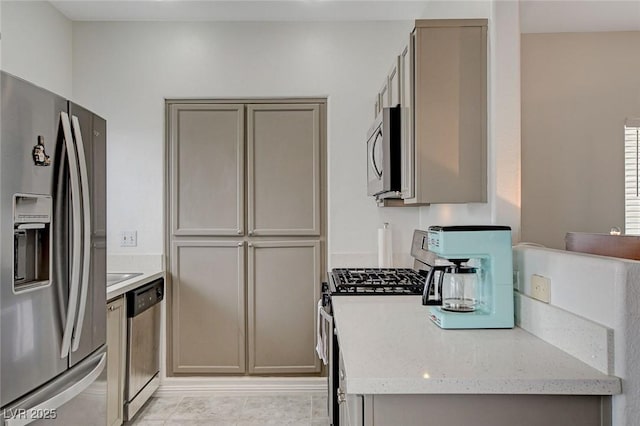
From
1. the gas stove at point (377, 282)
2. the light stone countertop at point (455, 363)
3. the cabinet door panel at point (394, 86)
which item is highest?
the cabinet door panel at point (394, 86)

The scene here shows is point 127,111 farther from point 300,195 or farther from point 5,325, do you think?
point 5,325

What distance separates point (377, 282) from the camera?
101 inches

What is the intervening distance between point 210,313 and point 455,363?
2430mm

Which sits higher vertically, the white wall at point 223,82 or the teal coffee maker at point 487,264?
the white wall at point 223,82

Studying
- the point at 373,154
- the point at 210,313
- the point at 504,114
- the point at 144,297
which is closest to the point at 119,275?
the point at 144,297

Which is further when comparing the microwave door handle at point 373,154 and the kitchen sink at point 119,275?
the kitchen sink at point 119,275

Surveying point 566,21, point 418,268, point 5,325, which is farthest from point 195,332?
point 566,21

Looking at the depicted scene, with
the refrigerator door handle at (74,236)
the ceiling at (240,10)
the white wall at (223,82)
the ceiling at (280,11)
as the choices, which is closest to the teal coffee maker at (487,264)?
the refrigerator door handle at (74,236)

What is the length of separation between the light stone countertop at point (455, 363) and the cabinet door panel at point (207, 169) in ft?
6.11

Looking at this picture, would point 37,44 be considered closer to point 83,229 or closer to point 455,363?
point 83,229

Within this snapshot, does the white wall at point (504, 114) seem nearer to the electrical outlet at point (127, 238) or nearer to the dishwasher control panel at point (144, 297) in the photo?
the dishwasher control panel at point (144, 297)

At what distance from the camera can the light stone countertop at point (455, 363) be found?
1156 mm

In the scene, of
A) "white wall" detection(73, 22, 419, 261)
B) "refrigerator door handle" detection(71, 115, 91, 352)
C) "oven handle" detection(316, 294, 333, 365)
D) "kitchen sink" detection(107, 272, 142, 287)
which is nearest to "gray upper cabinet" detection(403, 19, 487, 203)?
"oven handle" detection(316, 294, 333, 365)

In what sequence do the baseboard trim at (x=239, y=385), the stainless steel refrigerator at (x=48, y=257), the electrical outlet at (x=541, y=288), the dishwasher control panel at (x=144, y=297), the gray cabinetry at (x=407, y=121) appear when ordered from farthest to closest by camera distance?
the baseboard trim at (x=239, y=385)
the dishwasher control panel at (x=144, y=297)
the gray cabinetry at (x=407, y=121)
the electrical outlet at (x=541, y=288)
the stainless steel refrigerator at (x=48, y=257)
